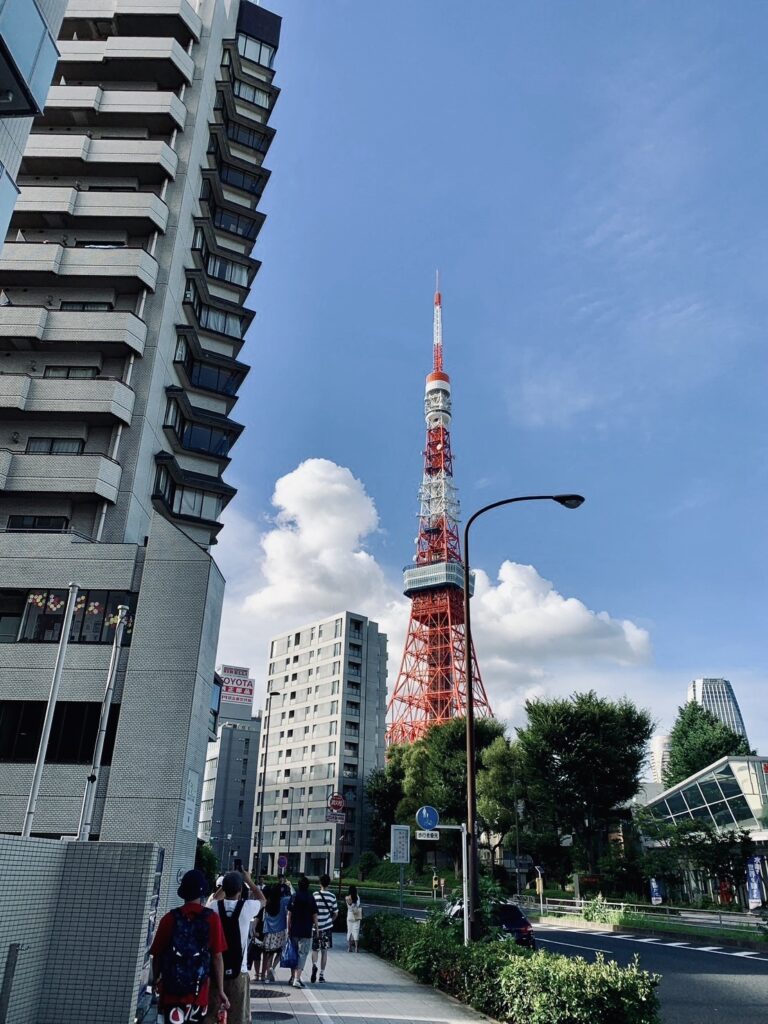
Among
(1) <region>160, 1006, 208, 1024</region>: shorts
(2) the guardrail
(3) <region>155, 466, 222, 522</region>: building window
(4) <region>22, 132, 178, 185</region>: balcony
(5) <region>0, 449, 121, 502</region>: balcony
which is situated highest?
(4) <region>22, 132, 178, 185</region>: balcony

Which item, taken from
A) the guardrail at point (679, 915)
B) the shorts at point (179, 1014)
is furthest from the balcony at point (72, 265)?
the guardrail at point (679, 915)

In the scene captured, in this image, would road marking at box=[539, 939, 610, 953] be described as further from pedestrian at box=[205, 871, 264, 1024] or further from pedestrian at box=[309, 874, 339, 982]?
pedestrian at box=[205, 871, 264, 1024]

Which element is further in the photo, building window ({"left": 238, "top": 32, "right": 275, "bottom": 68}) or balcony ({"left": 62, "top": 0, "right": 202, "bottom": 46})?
building window ({"left": 238, "top": 32, "right": 275, "bottom": 68})

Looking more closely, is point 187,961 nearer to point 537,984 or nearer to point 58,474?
point 537,984

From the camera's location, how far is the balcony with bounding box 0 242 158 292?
1142 inches

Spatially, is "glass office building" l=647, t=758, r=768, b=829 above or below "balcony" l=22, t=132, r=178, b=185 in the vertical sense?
below

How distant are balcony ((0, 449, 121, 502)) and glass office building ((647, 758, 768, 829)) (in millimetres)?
34527

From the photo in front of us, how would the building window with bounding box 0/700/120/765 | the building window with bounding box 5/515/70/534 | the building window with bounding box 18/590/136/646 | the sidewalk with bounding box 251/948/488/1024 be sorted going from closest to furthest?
the sidewalk with bounding box 251/948/488/1024 < the building window with bounding box 0/700/120/765 < the building window with bounding box 18/590/136/646 < the building window with bounding box 5/515/70/534

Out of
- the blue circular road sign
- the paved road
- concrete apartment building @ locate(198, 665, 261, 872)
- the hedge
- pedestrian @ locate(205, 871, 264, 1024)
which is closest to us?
pedestrian @ locate(205, 871, 264, 1024)

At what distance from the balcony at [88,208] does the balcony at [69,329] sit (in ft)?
15.3

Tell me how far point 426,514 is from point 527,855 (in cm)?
4707

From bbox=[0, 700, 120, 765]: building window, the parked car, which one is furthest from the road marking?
bbox=[0, 700, 120, 765]: building window

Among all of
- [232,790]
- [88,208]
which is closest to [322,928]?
[88,208]

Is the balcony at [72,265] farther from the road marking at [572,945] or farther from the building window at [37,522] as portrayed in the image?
the road marking at [572,945]
